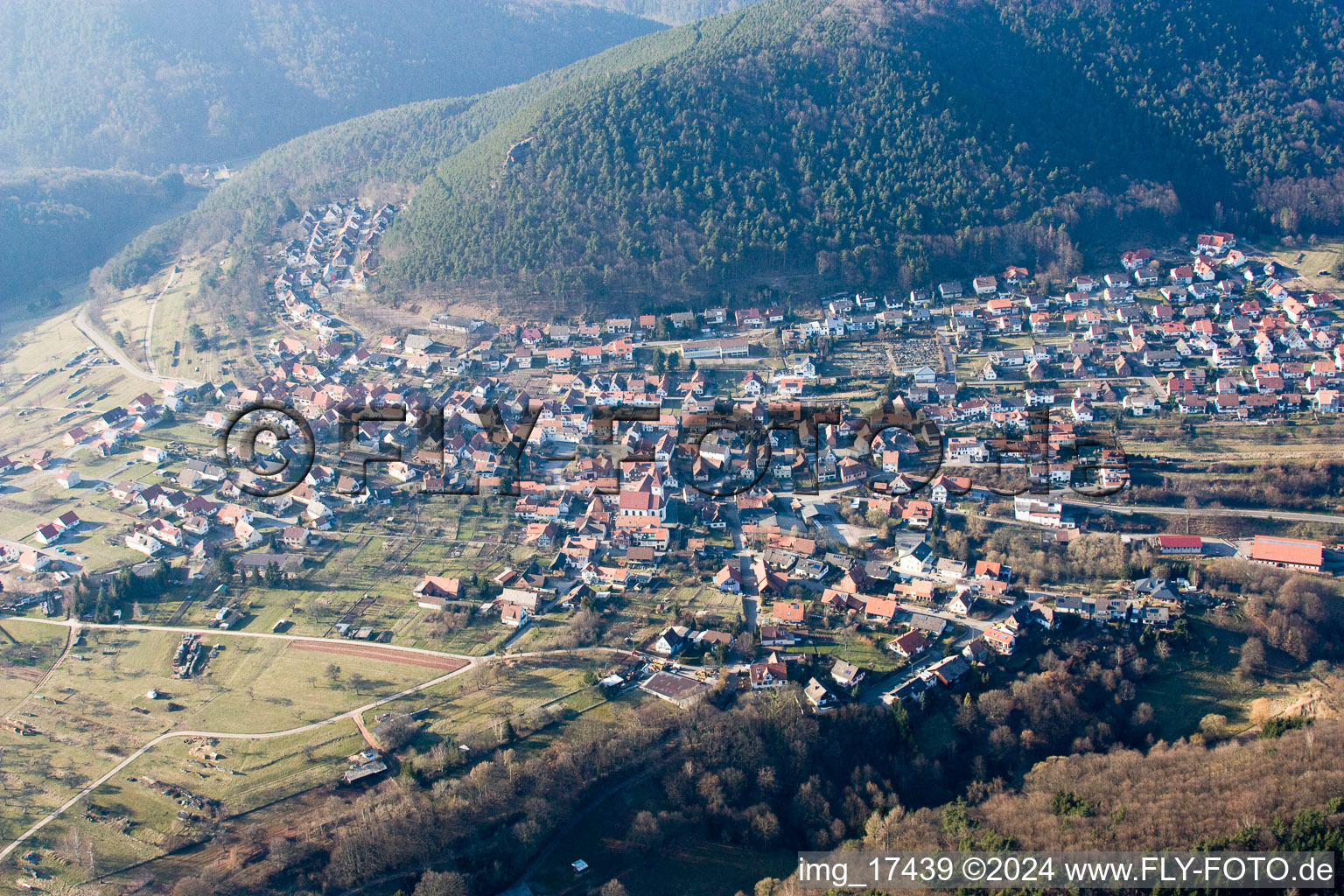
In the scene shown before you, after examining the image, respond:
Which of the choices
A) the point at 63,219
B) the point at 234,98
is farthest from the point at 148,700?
the point at 234,98

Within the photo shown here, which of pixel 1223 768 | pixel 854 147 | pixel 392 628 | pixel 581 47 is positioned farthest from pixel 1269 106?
pixel 581 47

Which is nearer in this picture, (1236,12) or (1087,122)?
(1087,122)

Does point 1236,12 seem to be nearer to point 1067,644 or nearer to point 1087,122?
point 1087,122

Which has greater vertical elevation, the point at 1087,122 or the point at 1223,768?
the point at 1087,122

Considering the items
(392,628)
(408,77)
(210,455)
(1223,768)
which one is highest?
(408,77)

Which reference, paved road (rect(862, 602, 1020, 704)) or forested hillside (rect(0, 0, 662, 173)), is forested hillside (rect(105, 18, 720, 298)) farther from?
paved road (rect(862, 602, 1020, 704))

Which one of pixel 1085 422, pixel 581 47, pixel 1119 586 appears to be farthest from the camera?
pixel 581 47

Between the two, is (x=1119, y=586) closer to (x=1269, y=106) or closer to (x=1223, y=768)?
(x=1223, y=768)

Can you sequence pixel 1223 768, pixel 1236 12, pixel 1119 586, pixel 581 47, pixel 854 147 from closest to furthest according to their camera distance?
1. pixel 1223 768
2. pixel 1119 586
3. pixel 854 147
4. pixel 1236 12
5. pixel 581 47
